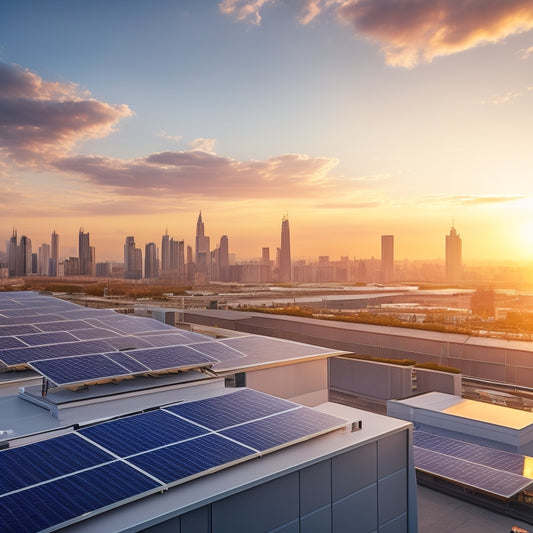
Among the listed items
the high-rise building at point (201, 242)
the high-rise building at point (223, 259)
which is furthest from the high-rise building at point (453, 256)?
the high-rise building at point (201, 242)

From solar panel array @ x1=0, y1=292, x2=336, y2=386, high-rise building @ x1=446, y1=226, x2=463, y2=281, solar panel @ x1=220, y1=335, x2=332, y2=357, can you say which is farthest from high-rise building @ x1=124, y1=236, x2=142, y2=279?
solar panel @ x1=220, y1=335, x2=332, y2=357

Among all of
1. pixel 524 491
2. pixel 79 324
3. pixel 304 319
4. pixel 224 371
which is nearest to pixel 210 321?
pixel 304 319

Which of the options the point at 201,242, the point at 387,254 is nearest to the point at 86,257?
the point at 201,242

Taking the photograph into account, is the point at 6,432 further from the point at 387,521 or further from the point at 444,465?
the point at 444,465

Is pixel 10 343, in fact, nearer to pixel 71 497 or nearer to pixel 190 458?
pixel 190 458

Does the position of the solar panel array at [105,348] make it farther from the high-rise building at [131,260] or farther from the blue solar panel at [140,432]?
the high-rise building at [131,260]
